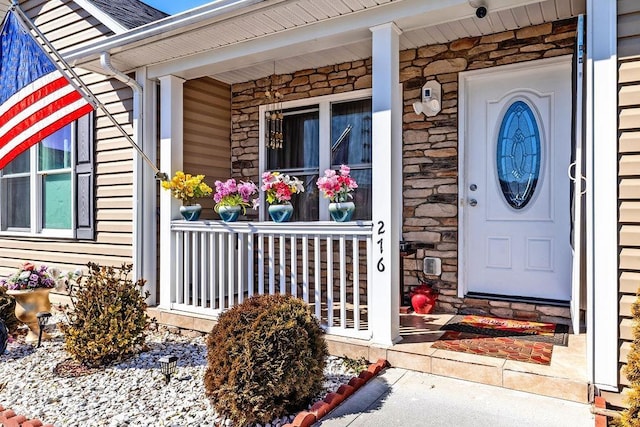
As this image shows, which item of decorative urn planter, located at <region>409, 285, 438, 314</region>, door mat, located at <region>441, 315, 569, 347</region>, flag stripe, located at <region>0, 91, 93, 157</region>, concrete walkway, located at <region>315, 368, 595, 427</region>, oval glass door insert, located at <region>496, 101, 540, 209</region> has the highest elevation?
flag stripe, located at <region>0, 91, 93, 157</region>

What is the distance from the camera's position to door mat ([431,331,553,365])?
111 inches

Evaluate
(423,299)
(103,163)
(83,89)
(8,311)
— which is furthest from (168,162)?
(423,299)

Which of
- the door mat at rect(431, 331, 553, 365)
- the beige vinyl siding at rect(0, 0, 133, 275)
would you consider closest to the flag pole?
the beige vinyl siding at rect(0, 0, 133, 275)

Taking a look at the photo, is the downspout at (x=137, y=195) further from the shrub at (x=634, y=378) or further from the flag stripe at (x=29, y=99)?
the shrub at (x=634, y=378)

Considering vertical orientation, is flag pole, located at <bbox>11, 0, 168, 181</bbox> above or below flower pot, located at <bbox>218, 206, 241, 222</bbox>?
above

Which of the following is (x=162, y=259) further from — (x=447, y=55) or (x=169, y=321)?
(x=447, y=55)

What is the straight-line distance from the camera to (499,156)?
152 inches

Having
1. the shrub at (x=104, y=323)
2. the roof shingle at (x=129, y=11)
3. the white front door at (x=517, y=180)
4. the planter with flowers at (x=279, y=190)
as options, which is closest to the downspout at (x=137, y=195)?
the roof shingle at (x=129, y=11)

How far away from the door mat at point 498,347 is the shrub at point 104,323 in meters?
2.27

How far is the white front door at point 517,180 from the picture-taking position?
141 inches

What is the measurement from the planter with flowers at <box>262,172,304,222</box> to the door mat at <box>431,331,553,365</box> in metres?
1.57

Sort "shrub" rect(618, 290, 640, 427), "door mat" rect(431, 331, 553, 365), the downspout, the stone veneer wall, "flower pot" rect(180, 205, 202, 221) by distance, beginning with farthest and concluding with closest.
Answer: the downspout → "flower pot" rect(180, 205, 202, 221) → the stone veneer wall → "door mat" rect(431, 331, 553, 365) → "shrub" rect(618, 290, 640, 427)

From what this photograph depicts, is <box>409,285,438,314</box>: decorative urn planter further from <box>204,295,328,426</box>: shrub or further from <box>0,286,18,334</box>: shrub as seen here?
<box>0,286,18,334</box>: shrub

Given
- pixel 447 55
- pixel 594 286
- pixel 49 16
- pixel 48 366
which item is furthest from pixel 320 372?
pixel 49 16
